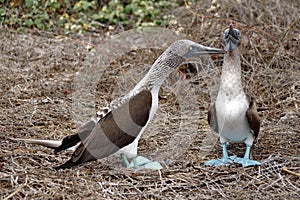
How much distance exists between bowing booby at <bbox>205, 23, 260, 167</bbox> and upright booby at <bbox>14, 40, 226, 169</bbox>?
233mm

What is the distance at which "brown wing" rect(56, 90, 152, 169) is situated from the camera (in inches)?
187

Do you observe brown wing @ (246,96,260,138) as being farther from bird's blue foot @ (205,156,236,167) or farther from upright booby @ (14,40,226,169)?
upright booby @ (14,40,226,169)

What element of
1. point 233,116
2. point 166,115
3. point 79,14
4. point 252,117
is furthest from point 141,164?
point 79,14

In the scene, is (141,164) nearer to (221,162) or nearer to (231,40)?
(221,162)

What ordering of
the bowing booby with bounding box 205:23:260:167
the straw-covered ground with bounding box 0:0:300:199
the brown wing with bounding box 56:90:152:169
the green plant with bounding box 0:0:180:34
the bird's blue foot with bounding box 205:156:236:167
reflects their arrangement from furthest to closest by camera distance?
the green plant with bounding box 0:0:180:34 → the bird's blue foot with bounding box 205:156:236:167 → the bowing booby with bounding box 205:23:260:167 → the brown wing with bounding box 56:90:152:169 → the straw-covered ground with bounding box 0:0:300:199

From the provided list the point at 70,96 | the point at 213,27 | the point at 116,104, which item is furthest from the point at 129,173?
the point at 213,27

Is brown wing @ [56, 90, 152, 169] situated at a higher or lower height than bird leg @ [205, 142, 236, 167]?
higher

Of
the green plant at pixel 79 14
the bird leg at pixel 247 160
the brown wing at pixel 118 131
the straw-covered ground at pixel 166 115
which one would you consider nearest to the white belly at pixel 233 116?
the bird leg at pixel 247 160

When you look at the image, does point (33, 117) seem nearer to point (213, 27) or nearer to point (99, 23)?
point (213, 27)

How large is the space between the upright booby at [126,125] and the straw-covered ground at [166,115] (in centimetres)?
16

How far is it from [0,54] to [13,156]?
369 cm

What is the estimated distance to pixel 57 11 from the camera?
1028 cm

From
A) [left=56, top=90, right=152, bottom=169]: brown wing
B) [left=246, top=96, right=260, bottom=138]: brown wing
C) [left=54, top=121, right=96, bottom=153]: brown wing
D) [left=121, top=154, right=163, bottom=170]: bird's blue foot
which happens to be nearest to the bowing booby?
[left=246, top=96, right=260, bottom=138]: brown wing

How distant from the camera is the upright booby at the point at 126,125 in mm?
4773
